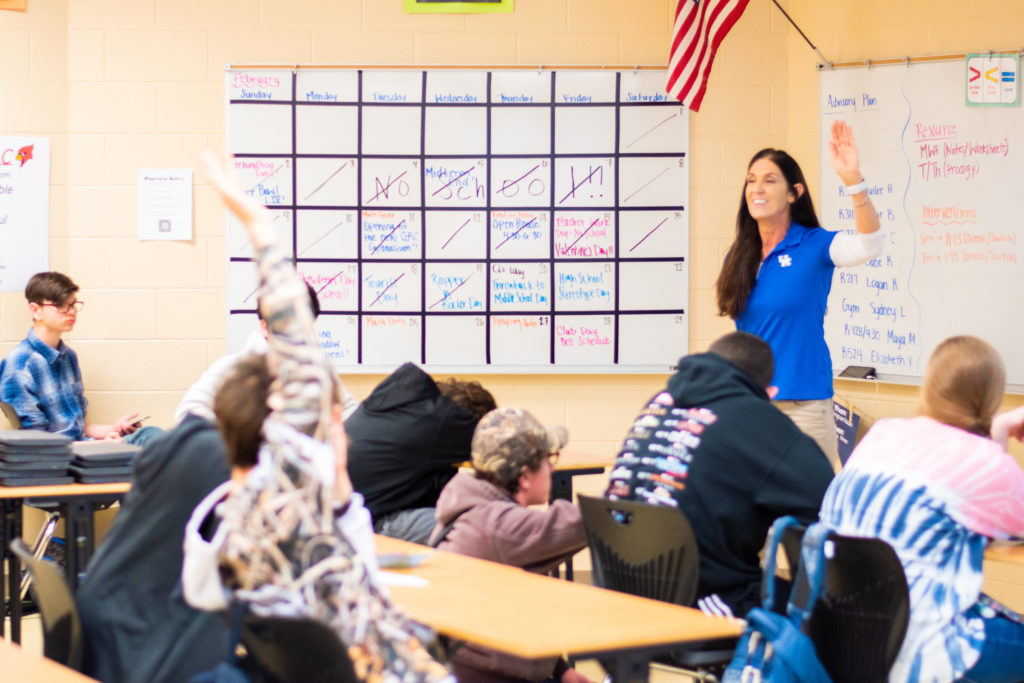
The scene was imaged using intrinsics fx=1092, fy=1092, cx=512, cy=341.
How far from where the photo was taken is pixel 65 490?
3545mm

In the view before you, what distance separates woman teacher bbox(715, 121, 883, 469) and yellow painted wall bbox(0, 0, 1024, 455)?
4.36ft

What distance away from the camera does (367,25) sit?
16.0 feet

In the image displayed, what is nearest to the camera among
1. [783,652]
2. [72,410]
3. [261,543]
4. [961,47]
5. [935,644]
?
[261,543]

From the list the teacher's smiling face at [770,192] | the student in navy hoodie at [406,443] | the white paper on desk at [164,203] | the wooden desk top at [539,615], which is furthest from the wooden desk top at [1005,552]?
the white paper on desk at [164,203]

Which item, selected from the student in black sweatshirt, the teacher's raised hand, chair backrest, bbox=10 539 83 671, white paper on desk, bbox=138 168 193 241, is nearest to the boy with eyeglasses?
white paper on desk, bbox=138 168 193 241

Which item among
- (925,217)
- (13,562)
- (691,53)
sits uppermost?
(691,53)

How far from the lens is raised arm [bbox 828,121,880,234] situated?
3.34 meters

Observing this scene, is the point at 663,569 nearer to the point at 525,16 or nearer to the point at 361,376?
the point at 361,376

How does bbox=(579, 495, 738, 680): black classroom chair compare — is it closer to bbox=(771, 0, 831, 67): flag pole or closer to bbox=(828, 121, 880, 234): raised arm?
bbox=(828, 121, 880, 234): raised arm

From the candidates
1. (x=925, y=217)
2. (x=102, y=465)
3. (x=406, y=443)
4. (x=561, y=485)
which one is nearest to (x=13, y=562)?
(x=102, y=465)

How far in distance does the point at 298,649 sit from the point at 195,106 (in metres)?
3.87

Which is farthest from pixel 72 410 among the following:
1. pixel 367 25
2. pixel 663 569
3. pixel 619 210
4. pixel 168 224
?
pixel 663 569

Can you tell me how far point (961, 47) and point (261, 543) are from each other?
3.82 metres

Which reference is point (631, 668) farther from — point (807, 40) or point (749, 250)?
point (807, 40)
